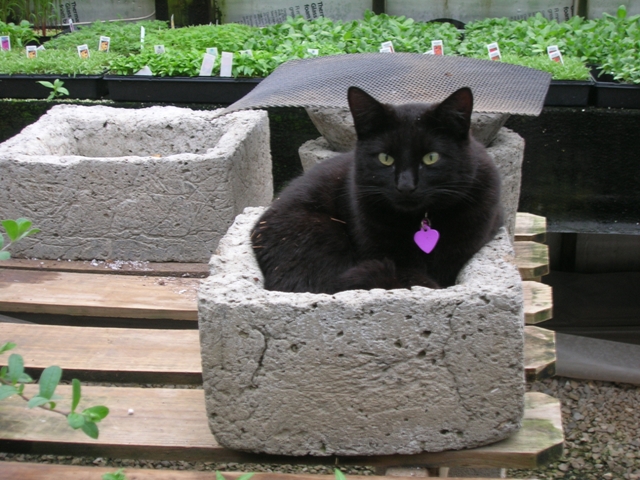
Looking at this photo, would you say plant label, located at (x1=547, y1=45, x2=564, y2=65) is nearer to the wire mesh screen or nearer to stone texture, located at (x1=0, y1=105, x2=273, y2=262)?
the wire mesh screen

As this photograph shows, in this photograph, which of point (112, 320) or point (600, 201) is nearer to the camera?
point (112, 320)

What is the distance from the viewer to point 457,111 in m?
1.42

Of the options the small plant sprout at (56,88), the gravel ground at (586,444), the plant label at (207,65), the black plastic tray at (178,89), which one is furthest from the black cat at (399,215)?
the small plant sprout at (56,88)

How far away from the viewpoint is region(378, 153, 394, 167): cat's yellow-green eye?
1460 mm

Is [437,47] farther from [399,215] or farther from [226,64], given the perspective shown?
[399,215]

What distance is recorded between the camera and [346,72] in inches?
78.2

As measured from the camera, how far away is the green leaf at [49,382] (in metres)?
1.17

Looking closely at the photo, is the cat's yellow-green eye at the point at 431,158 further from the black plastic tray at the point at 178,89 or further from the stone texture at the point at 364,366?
the black plastic tray at the point at 178,89

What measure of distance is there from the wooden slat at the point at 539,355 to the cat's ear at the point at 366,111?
2.06 ft

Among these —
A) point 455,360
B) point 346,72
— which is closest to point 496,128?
point 346,72

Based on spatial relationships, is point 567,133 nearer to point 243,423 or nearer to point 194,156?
point 194,156

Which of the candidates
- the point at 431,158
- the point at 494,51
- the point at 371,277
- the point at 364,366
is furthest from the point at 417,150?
the point at 494,51

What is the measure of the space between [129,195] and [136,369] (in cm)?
71

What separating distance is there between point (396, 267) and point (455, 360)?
0.27m
